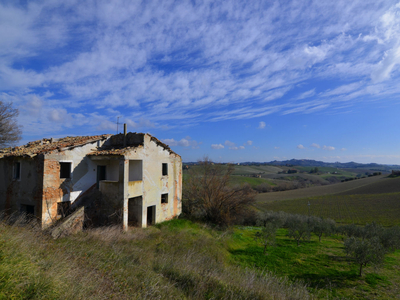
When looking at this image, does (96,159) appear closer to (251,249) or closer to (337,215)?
(251,249)

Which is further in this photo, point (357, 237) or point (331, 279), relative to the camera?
point (357, 237)

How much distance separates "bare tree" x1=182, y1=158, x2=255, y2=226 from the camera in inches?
904

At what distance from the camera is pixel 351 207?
40094 millimetres

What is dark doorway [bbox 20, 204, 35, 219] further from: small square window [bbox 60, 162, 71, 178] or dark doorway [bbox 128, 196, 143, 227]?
dark doorway [bbox 128, 196, 143, 227]

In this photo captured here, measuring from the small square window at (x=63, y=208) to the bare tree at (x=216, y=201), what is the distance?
39.2 feet

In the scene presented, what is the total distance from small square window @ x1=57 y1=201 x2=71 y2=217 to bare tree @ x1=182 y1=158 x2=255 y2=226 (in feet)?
39.2

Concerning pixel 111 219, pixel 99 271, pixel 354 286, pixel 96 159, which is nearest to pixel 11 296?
pixel 99 271

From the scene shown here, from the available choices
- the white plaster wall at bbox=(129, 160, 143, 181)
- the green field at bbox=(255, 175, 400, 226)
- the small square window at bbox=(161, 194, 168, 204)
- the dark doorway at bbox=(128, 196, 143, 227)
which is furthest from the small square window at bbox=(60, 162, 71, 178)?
the green field at bbox=(255, 175, 400, 226)

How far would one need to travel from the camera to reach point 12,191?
534 inches

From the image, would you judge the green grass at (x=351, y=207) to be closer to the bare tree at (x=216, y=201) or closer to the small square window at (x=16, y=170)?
the bare tree at (x=216, y=201)

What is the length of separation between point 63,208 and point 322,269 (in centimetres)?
1693

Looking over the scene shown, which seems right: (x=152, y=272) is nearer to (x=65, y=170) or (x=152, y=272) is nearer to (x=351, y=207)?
(x=65, y=170)

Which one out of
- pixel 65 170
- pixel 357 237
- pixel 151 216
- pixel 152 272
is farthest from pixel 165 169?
pixel 357 237

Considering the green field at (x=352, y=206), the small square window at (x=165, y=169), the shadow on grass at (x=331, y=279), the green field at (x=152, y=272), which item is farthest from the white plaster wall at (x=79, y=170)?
the green field at (x=352, y=206)
